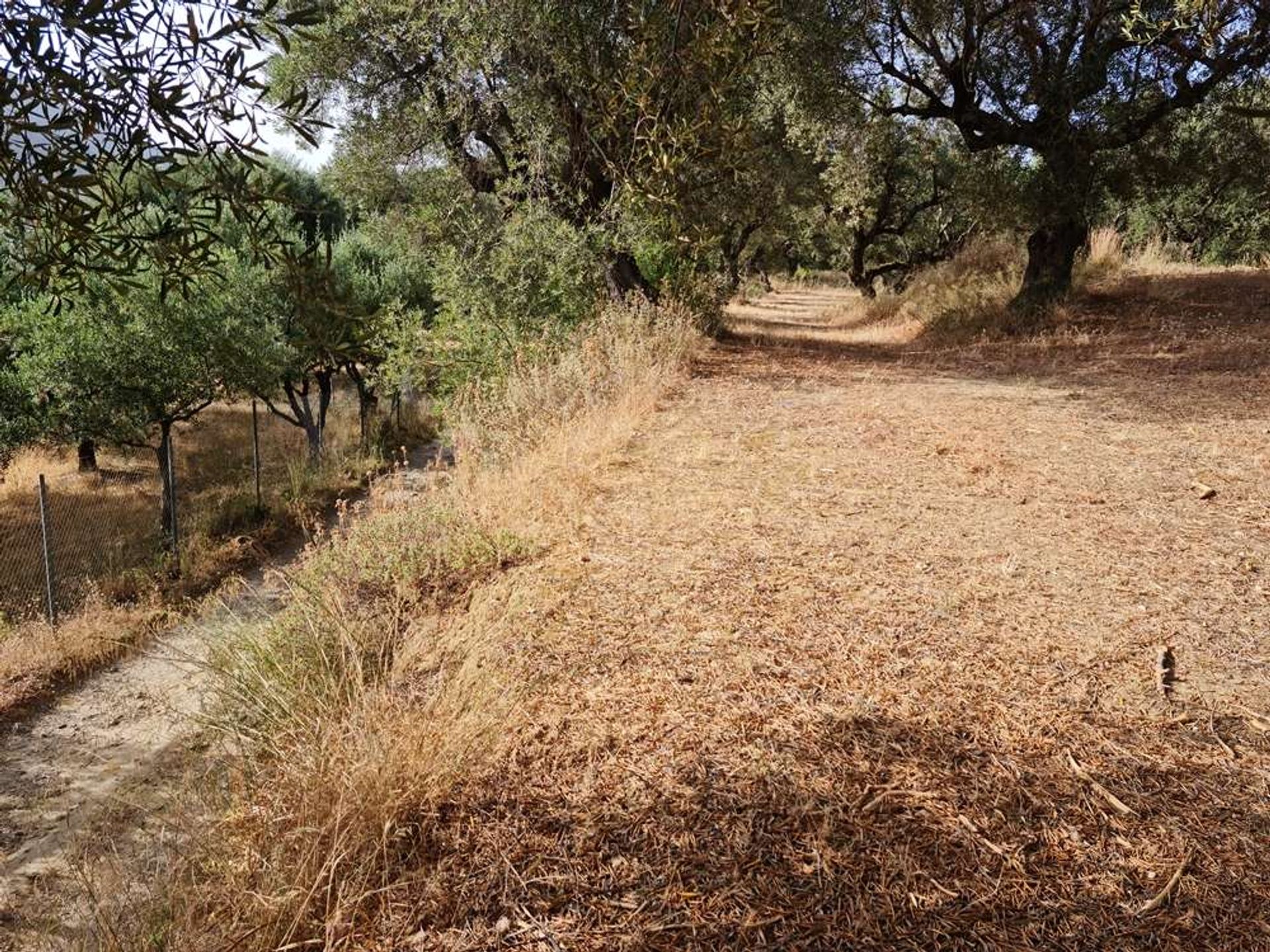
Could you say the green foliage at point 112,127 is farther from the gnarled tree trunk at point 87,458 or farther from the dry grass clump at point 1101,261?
the gnarled tree trunk at point 87,458

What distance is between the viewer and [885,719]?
7.92 feet

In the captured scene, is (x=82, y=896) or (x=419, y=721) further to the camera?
(x=82, y=896)

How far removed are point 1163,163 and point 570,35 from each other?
398 inches

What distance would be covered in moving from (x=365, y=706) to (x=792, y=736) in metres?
1.38

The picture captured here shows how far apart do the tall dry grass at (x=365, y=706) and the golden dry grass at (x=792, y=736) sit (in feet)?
0.05

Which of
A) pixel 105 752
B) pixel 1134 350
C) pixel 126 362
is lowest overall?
pixel 105 752

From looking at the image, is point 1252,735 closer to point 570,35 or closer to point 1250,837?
point 1250,837

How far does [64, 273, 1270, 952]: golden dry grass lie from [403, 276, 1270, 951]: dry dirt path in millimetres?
11

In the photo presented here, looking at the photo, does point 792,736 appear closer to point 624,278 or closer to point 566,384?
point 566,384

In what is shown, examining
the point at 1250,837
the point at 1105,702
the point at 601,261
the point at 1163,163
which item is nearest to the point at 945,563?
the point at 1105,702

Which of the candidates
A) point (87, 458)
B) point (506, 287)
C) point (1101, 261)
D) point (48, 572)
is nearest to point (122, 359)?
point (48, 572)

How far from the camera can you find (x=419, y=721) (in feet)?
7.60

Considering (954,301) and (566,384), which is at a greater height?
(954,301)

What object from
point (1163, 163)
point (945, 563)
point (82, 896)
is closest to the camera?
point (82, 896)
